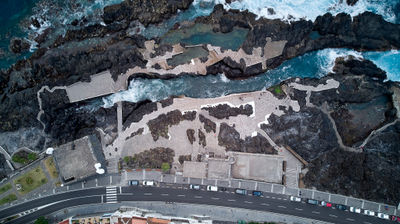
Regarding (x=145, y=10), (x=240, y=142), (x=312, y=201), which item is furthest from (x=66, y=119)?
(x=312, y=201)

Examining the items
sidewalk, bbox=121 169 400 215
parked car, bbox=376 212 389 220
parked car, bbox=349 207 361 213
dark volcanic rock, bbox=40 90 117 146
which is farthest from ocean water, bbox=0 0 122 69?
parked car, bbox=376 212 389 220

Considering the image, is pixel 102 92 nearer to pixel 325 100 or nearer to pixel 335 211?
pixel 325 100

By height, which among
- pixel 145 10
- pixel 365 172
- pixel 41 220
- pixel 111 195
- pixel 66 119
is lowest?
pixel 41 220

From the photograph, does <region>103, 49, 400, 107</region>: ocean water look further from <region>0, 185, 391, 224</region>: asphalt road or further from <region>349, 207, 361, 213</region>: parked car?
<region>349, 207, 361, 213</region>: parked car

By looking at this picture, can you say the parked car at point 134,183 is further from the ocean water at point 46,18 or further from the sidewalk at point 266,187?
the ocean water at point 46,18

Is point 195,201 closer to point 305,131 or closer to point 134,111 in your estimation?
point 134,111

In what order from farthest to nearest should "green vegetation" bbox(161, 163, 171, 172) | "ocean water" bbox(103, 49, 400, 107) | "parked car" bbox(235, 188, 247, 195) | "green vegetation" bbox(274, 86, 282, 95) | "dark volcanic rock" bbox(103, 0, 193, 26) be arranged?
"ocean water" bbox(103, 49, 400, 107) → "dark volcanic rock" bbox(103, 0, 193, 26) → "green vegetation" bbox(274, 86, 282, 95) → "green vegetation" bbox(161, 163, 171, 172) → "parked car" bbox(235, 188, 247, 195)
